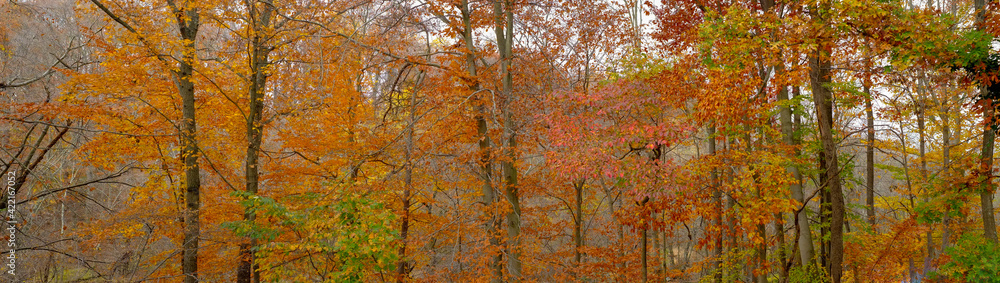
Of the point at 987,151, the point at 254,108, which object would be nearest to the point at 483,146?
the point at 254,108

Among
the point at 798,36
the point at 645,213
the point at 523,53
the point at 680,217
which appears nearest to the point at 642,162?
the point at 645,213

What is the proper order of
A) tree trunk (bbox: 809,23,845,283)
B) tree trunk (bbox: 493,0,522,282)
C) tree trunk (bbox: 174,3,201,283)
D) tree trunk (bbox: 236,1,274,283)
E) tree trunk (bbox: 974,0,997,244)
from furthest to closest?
tree trunk (bbox: 174,3,201,283) < tree trunk (bbox: 236,1,274,283) < tree trunk (bbox: 493,0,522,282) < tree trunk (bbox: 974,0,997,244) < tree trunk (bbox: 809,23,845,283)

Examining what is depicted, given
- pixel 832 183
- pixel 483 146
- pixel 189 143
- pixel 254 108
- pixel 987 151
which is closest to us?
pixel 832 183

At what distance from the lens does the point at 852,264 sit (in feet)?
45.1

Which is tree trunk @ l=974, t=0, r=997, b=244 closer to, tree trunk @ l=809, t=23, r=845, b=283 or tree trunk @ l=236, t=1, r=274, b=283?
tree trunk @ l=809, t=23, r=845, b=283

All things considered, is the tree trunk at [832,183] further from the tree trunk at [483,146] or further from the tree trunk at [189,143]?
the tree trunk at [189,143]

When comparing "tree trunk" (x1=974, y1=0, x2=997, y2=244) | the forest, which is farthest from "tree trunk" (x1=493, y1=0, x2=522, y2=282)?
"tree trunk" (x1=974, y1=0, x2=997, y2=244)

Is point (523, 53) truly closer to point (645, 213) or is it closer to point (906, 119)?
point (645, 213)

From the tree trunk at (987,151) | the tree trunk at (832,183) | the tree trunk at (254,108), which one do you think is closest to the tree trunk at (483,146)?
the tree trunk at (254,108)

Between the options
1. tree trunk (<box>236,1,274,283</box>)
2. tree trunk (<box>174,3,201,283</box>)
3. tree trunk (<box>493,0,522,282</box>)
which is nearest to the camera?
tree trunk (<box>493,0,522,282</box>)

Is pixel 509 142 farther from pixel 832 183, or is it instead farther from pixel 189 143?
pixel 189 143

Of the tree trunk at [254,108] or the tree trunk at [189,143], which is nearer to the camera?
the tree trunk at [254,108]

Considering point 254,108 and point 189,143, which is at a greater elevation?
point 254,108

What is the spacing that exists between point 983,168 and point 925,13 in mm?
3980
